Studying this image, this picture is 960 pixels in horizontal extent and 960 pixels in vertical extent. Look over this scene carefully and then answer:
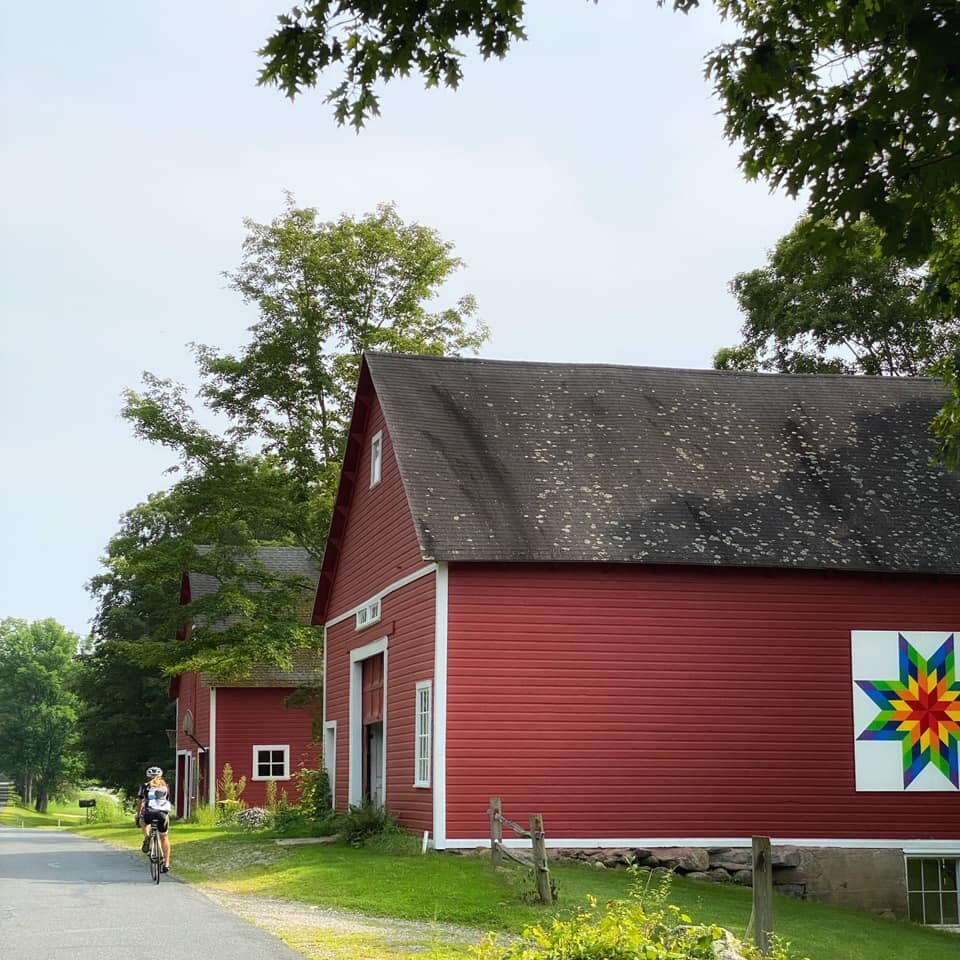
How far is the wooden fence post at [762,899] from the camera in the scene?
34.1 ft

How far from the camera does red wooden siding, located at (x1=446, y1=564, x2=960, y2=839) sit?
2167 centimetres

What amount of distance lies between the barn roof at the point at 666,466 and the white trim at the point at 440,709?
676 mm

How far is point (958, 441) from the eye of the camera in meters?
20.0

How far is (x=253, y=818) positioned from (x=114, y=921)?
922 inches

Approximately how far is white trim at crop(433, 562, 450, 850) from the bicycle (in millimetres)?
4035

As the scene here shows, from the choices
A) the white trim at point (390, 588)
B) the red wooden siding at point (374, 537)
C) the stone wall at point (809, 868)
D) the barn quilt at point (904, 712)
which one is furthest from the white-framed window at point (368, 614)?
the barn quilt at point (904, 712)

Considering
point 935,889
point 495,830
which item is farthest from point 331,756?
point 935,889

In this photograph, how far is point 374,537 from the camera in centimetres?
2689

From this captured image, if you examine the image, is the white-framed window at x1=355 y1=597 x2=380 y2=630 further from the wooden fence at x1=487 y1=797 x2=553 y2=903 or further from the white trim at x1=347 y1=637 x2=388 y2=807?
the wooden fence at x1=487 y1=797 x2=553 y2=903

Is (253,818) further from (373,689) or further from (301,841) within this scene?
(301,841)

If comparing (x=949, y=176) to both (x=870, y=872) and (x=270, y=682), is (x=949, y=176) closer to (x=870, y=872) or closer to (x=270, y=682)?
(x=870, y=872)

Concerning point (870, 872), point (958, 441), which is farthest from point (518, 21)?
point (870, 872)

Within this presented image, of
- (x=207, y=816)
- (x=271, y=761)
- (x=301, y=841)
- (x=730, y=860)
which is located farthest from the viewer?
(x=271, y=761)

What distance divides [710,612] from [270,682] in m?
25.2
